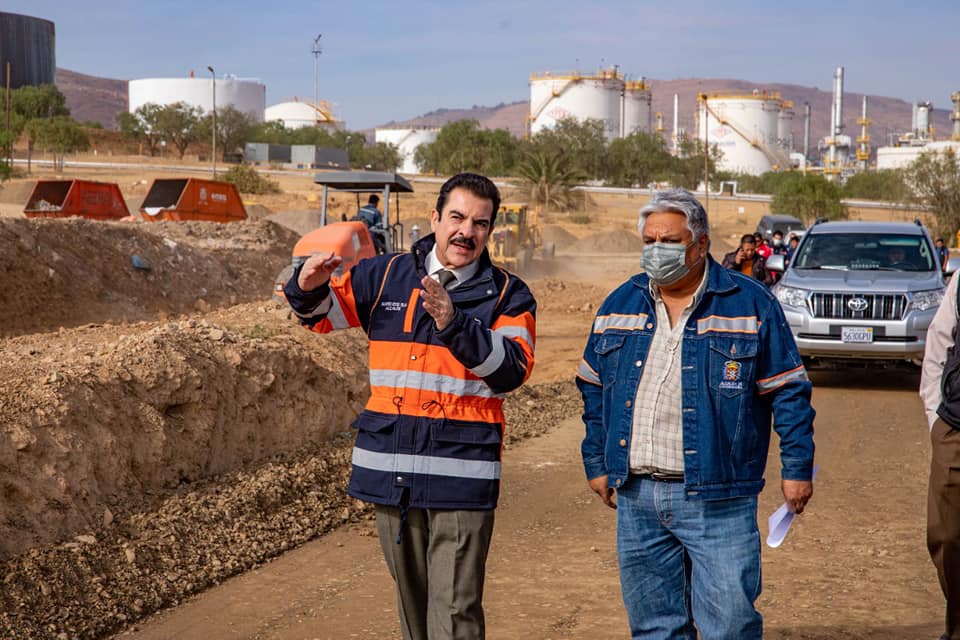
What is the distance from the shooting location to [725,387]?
146 inches

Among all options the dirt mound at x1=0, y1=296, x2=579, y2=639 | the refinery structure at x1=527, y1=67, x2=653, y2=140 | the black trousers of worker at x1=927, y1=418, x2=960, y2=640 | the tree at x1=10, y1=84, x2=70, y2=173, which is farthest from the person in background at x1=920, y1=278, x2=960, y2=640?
the refinery structure at x1=527, y1=67, x2=653, y2=140

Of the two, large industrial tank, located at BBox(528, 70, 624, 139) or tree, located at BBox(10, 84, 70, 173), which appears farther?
large industrial tank, located at BBox(528, 70, 624, 139)

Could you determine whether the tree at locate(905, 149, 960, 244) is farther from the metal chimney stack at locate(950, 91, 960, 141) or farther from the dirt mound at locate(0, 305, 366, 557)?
the metal chimney stack at locate(950, 91, 960, 141)

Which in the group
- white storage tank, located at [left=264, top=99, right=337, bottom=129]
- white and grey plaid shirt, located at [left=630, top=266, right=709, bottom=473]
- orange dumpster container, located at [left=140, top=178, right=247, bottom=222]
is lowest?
white and grey plaid shirt, located at [left=630, top=266, right=709, bottom=473]

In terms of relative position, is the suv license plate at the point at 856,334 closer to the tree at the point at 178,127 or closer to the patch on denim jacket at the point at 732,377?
the patch on denim jacket at the point at 732,377

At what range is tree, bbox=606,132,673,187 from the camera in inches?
3858

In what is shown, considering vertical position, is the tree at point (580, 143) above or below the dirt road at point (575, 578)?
above

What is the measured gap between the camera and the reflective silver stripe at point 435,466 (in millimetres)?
3703

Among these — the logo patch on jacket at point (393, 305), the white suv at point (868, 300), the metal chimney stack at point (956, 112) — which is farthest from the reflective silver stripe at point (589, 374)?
the metal chimney stack at point (956, 112)

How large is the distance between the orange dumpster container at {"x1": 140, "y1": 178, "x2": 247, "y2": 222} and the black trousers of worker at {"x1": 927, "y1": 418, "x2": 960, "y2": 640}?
25.7 metres

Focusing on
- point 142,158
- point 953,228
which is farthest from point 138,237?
point 142,158

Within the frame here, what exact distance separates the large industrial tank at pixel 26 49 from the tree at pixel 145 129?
2217 centimetres

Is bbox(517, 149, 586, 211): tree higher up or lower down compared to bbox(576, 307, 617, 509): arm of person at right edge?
higher up

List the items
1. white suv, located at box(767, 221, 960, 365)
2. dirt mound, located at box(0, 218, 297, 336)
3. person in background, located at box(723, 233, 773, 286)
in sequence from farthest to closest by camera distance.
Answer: dirt mound, located at box(0, 218, 297, 336), person in background, located at box(723, 233, 773, 286), white suv, located at box(767, 221, 960, 365)
